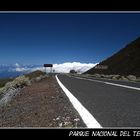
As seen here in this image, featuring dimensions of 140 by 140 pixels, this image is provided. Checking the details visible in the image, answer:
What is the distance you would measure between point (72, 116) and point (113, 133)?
2750 mm

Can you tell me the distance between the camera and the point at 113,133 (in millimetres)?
3299

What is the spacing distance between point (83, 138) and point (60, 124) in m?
1.81

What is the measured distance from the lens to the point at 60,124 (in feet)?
16.6

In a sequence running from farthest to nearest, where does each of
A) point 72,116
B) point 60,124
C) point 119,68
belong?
point 119,68, point 72,116, point 60,124
